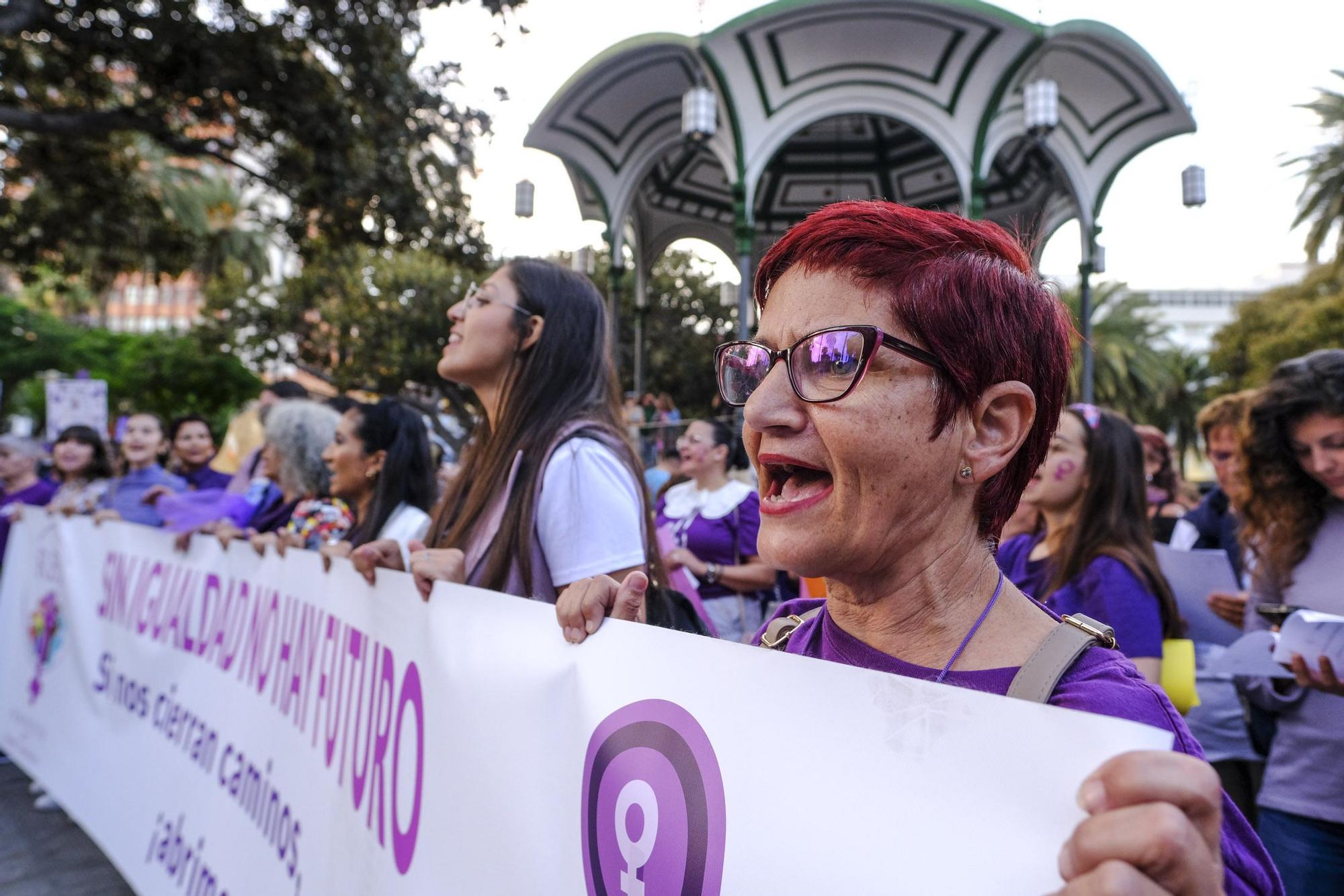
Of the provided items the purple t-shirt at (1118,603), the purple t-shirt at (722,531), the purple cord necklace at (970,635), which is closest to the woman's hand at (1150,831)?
the purple cord necklace at (970,635)

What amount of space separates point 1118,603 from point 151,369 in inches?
1331

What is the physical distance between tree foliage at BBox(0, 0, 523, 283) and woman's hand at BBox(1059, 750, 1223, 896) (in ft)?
31.1

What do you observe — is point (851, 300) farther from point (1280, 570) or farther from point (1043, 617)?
point (1280, 570)

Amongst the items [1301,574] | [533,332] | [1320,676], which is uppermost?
[533,332]

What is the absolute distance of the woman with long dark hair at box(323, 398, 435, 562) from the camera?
346 cm

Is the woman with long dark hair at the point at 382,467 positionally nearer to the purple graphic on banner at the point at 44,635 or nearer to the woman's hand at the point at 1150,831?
the purple graphic on banner at the point at 44,635

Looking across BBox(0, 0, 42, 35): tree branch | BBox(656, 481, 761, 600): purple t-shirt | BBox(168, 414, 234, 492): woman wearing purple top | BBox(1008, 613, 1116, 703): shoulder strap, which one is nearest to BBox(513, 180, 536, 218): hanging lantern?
BBox(0, 0, 42, 35): tree branch

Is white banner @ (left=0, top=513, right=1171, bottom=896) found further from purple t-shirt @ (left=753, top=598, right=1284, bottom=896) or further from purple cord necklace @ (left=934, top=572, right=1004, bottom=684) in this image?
purple cord necklace @ (left=934, top=572, right=1004, bottom=684)

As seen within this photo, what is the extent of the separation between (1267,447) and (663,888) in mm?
2176

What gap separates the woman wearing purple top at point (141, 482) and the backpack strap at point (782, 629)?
490 centimetres

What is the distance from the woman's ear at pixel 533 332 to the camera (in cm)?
247

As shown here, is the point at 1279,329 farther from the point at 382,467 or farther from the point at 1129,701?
the point at 1129,701

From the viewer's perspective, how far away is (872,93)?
11562mm

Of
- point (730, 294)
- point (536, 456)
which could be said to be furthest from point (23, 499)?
point (730, 294)
